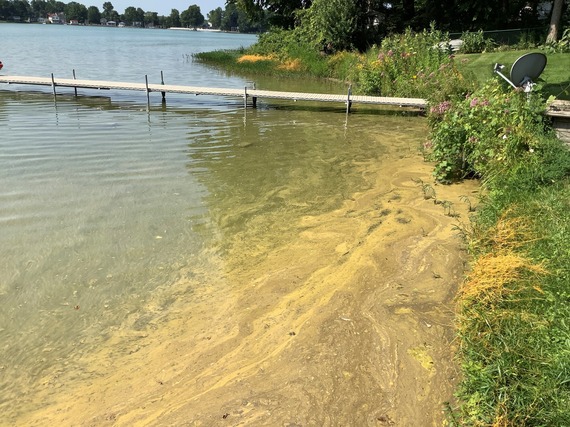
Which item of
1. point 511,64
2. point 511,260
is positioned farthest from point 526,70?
point 511,64

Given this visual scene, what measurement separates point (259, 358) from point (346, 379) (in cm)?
90

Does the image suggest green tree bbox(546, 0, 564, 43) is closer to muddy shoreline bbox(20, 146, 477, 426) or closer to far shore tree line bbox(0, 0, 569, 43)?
far shore tree line bbox(0, 0, 569, 43)

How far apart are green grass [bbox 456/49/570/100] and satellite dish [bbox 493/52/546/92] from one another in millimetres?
3958

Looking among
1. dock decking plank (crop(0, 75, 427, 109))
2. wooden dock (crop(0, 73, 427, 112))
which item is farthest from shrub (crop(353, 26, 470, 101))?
dock decking plank (crop(0, 75, 427, 109))

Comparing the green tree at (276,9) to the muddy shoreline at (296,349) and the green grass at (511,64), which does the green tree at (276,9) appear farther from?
the muddy shoreline at (296,349)

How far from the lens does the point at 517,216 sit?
617 cm

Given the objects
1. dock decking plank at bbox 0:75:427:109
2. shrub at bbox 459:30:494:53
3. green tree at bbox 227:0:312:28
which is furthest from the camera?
green tree at bbox 227:0:312:28

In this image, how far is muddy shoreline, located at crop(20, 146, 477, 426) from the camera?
3.94 m

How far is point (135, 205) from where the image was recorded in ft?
27.6

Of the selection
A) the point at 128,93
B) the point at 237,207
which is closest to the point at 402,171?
the point at 237,207

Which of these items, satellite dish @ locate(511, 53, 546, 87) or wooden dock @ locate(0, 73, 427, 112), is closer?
satellite dish @ locate(511, 53, 546, 87)

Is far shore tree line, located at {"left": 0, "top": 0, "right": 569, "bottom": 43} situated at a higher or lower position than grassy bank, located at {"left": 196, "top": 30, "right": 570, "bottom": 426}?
higher

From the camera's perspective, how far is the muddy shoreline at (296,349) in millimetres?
3936

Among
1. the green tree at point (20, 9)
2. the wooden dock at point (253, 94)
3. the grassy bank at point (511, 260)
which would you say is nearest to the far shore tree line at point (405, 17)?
the wooden dock at point (253, 94)
